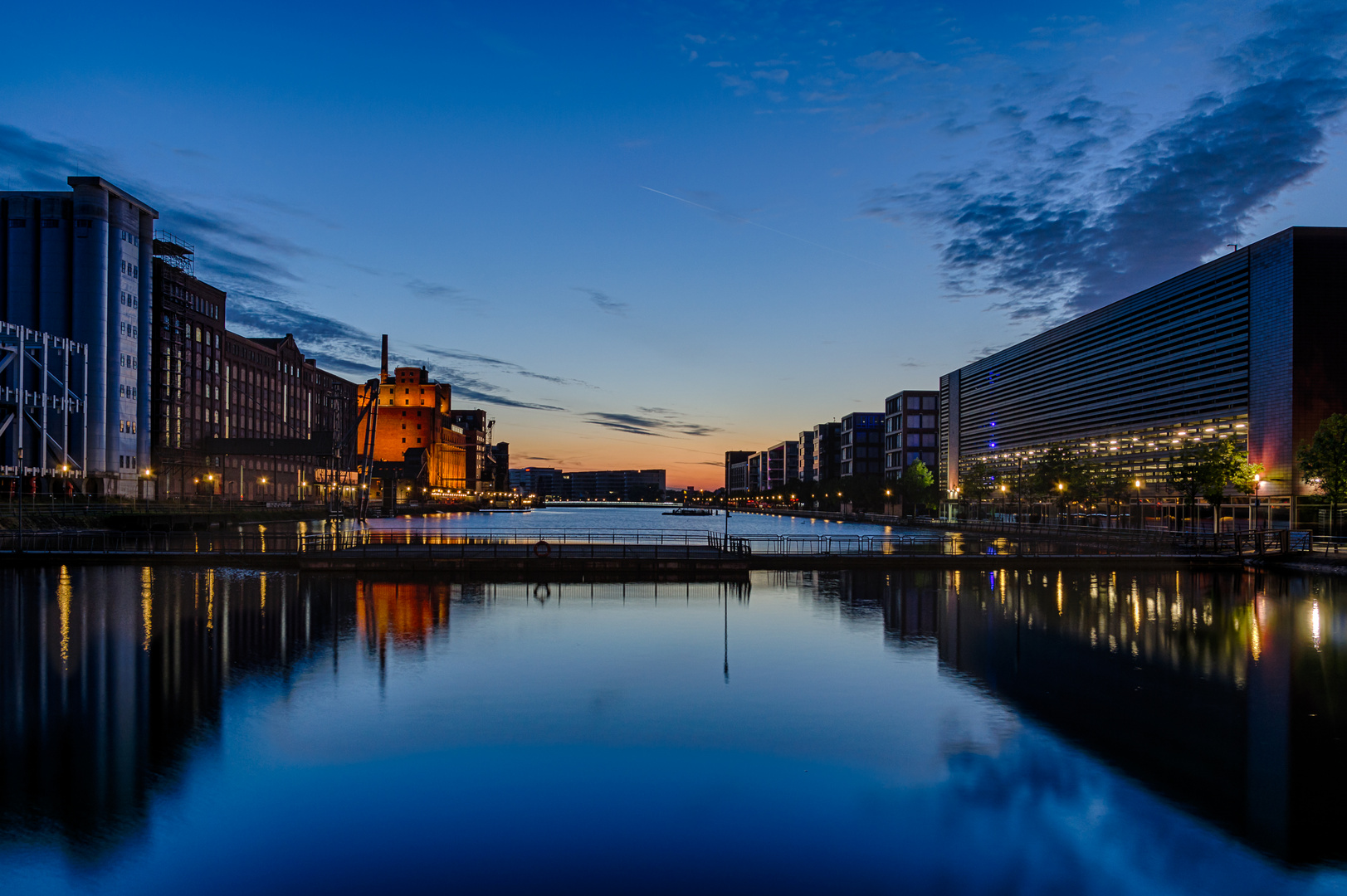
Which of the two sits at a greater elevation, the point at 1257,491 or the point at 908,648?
the point at 1257,491


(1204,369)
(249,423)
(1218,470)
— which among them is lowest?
(1218,470)

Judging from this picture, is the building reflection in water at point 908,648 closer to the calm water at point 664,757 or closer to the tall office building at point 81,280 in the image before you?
the calm water at point 664,757

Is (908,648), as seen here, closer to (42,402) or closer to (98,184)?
(42,402)

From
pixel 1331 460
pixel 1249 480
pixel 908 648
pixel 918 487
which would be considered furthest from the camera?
pixel 918 487

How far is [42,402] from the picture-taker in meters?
78.9

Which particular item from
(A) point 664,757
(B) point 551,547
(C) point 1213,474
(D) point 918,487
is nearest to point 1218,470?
(C) point 1213,474

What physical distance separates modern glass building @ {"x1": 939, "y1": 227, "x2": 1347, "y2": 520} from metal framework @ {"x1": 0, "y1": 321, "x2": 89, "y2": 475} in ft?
371

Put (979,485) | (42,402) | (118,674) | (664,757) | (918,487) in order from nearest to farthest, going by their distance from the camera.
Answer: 1. (664,757)
2. (118,674)
3. (42,402)
4. (979,485)
5. (918,487)

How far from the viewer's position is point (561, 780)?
1298 centimetres

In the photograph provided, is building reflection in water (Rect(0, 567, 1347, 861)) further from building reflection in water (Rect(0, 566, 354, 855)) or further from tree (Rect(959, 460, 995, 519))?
tree (Rect(959, 460, 995, 519))

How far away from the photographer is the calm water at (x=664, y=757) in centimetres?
1012

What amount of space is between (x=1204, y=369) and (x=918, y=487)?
66.3 m

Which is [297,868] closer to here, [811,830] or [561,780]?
[561,780]

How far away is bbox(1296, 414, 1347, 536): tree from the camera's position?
53.8 metres
